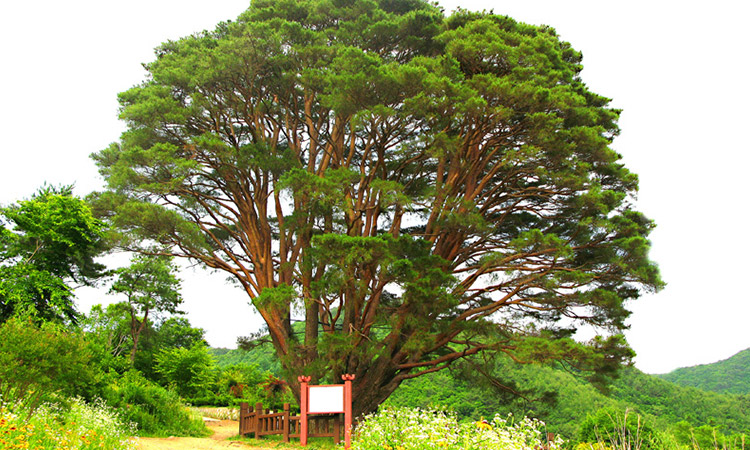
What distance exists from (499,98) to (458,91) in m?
0.87

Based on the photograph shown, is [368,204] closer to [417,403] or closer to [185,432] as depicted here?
[185,432]

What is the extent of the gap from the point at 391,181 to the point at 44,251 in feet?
41.8

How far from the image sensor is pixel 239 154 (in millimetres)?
11305

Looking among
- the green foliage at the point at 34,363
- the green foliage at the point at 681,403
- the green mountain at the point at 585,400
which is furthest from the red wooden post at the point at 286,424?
the green foliage at the point at 681,403

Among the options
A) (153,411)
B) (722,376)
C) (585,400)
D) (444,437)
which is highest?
(444,437)

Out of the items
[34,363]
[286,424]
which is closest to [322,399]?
[286,424]

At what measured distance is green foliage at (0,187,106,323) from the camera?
15594 millimetres

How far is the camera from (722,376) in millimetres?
24531

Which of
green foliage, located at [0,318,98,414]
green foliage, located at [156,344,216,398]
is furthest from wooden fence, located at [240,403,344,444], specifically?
green foliage, located at [156,344,216,398]

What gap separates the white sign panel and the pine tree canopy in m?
0.59

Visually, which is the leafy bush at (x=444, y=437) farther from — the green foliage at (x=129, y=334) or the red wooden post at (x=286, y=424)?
the green foliage at (x=129, y=334)

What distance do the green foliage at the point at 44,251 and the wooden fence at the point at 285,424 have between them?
26.9 ft

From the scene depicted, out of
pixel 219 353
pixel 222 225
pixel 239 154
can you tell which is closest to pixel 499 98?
pixel 239 154

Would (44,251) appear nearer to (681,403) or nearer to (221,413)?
(221,413)
